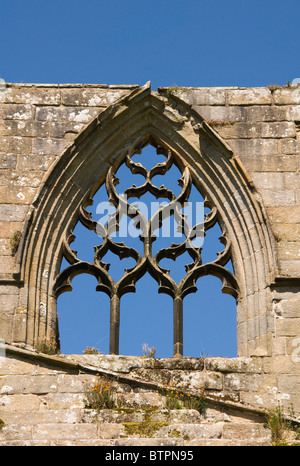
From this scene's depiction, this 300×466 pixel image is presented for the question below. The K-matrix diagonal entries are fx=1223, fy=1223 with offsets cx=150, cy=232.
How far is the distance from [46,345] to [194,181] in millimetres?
3126

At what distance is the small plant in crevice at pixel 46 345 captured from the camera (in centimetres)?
1412

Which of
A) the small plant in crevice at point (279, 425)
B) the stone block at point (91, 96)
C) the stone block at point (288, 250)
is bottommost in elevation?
the small plant in crevice at point (279, 425)

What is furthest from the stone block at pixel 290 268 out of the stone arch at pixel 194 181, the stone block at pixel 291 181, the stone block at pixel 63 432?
the stone block at pixel 63 432

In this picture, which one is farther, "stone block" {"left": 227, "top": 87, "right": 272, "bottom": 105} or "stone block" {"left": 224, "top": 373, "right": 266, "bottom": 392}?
"stone block" {"left": 227, "top": 87, "right": 272, "bottom": 105}

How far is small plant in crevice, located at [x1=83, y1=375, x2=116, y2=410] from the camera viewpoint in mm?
12930

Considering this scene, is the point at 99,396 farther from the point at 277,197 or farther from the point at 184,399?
the point at 277,197

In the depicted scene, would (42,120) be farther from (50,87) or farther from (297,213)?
(297,213)

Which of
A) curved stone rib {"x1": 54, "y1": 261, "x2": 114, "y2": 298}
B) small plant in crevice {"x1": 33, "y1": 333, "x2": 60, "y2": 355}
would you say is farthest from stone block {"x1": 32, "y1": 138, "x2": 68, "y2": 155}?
small plant in crevice {"x1": 33, "y1": 333, "x2": 60, "y2": 355}

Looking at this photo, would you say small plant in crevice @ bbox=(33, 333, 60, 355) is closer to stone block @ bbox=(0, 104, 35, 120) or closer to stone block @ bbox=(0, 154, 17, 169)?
stone block @ bbox=(0, 154, 17, 169)

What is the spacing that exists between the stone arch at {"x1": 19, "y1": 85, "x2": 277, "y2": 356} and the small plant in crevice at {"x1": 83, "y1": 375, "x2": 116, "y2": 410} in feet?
4.75

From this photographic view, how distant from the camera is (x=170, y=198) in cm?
1580

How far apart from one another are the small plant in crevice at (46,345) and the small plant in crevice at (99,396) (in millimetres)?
1040

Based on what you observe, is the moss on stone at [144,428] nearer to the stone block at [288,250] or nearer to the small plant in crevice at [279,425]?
the small plant in crevice at [279,425]
